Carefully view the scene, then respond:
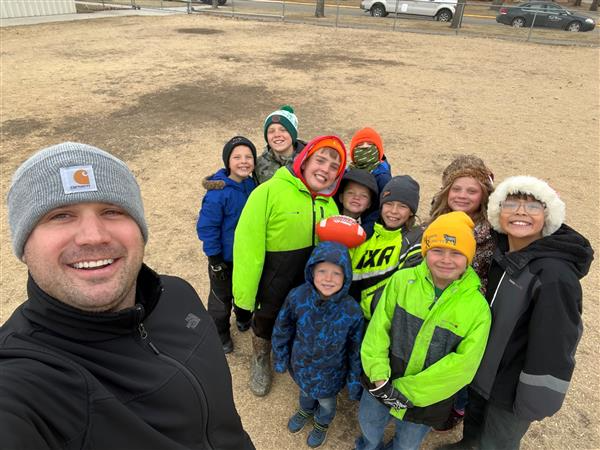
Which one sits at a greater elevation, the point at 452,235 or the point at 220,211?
the point at 452,235

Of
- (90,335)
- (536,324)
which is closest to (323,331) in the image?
(536,324)

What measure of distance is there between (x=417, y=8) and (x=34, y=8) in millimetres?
20622

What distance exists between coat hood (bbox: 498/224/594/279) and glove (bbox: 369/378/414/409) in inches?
37.8

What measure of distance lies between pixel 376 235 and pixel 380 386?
0.97 meters

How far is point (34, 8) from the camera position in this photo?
61.4ft

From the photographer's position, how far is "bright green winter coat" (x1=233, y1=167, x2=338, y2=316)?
2635mm

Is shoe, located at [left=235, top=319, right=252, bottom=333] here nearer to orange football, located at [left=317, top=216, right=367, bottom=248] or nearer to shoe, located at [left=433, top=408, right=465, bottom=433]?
orange football, located at [left=317, top=216, right=367, bottom=248]

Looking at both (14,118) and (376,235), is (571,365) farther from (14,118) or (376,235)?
(14,118)

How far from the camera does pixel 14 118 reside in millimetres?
7738

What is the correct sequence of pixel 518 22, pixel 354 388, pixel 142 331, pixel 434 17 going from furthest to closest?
pixel 434 17 < pixel 518 22 < pixel 354 388 < pixel 142 331

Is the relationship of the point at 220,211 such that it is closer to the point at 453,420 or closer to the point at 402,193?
the point at 402,193

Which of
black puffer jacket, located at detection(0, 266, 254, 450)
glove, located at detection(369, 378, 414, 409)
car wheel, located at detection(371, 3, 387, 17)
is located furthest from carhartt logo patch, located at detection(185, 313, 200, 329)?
car wheel, located at detection(371, 3, 387, 17)

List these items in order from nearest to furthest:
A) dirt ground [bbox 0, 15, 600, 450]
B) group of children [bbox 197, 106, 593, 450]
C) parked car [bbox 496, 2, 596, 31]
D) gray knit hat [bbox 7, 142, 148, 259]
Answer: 1. gray knit hat [bbox 7, 142, 148, 259]
2. group of children [bbox 197, 106, 593, 450]
3. dirt ground [bbox 0, 15, 600, 450]
4. parked car [bbox 496, 2, 596, 31]

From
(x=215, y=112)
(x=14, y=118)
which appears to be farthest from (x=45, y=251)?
(x=14, y=118)
